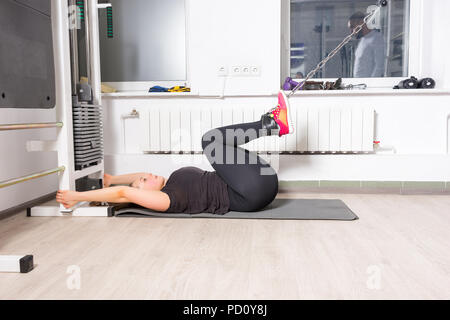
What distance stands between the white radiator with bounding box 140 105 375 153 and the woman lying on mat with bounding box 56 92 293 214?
660 mm

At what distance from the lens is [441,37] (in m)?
3.05

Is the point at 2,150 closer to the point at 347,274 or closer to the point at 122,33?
the point at 122,33

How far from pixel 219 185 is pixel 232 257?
759 millimetres

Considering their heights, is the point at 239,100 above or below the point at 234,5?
below

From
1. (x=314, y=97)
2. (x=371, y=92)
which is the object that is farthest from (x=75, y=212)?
(x=371, y=92)

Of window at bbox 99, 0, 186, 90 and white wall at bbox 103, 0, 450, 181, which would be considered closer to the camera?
white wall at bbox 103, 0, 450, 181

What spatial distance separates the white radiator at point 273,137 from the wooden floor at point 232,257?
79cm

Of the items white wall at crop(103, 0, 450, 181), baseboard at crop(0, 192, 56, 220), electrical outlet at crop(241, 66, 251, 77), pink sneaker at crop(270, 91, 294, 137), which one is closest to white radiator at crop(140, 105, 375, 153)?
white wall at crop(103, 0, 450, 181)

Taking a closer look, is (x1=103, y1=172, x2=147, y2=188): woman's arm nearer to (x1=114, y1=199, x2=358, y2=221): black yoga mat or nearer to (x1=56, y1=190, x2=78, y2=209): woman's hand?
(x1=114, y1=199, x2=358, y2=221): black yoga mat

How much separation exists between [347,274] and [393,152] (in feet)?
6.33

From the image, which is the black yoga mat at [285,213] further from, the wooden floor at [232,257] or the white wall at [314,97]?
the white wall at [314,97]

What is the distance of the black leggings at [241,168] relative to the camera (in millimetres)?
2250

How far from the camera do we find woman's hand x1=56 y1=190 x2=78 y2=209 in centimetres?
229
